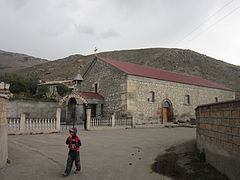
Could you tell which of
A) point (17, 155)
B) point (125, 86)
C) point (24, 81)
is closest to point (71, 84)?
point (24, 81)

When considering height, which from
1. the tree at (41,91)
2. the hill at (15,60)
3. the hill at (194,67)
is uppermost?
the hill at (15,60)

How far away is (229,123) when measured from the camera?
4824 mm

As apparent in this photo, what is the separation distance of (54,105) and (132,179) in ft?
64.4

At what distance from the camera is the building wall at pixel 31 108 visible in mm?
19625

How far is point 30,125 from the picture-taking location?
40.5 feet

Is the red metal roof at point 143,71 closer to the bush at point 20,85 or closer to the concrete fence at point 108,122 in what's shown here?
the concrete fence at point 108,122

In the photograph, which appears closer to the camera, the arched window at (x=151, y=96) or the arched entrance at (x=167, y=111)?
the arched window at (x=151, y=96)

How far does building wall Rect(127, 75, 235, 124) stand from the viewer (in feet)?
66.6

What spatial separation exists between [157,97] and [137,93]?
3.05 meters

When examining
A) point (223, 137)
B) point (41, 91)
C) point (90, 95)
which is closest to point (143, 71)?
point (90, 95)

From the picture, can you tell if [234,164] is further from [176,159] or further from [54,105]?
[54,105]

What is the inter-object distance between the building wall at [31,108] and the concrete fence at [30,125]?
25.0ft

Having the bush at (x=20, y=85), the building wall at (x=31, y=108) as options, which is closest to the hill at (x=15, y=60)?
the bush at (x=20, y=85)

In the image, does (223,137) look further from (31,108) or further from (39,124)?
(31,108)
